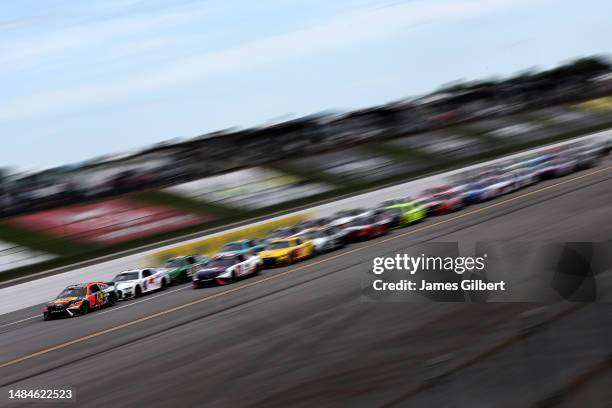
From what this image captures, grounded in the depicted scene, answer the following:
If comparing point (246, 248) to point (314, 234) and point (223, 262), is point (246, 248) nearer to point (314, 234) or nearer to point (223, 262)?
point (314, 234)

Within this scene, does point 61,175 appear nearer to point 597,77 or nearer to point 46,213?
point 46,213

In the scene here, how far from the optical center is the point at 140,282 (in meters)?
20.7

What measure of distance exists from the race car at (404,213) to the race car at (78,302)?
10869mm

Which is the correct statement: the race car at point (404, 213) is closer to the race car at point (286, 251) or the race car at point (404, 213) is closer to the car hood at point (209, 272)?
the race car at point (286, 251)

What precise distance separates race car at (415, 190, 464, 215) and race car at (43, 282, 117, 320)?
43.0ft

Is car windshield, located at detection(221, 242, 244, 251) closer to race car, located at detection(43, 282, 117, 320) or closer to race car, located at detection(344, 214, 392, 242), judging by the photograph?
race car, located at detection(344, 214, 392, 242)

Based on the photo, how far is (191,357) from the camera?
11.3 metres

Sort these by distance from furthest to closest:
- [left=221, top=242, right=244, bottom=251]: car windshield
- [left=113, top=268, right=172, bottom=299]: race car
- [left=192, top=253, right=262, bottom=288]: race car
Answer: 1. [left=221, top=242, right=244, bottom=251]: car windshield
2. [left=113, top=268, right=172, bottom=299]: race car
3. [left=192, top=253, right=262, bottom=288]: race car

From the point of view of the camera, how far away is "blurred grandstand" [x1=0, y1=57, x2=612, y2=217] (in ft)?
113

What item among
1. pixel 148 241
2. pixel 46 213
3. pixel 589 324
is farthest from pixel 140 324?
pixel 46 213

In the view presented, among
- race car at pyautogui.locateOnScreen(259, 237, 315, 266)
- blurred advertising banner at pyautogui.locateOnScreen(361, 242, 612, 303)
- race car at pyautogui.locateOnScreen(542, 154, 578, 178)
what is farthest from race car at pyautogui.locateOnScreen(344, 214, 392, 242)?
blurred advertising banner at pyautogui.locateOnScreen(361, 242, 612, 303)

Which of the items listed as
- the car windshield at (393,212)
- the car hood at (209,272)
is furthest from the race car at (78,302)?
the car windshield at (393,212)

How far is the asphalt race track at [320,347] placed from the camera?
6.14 m

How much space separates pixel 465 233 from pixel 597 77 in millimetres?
44077
